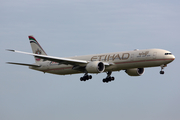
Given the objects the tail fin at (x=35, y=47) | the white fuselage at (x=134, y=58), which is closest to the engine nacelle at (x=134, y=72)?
the white fuselage at (x=134, y=58)

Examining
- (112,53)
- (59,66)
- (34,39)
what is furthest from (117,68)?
(34,39)

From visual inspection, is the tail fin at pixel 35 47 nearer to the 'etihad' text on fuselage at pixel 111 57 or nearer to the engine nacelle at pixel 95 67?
the 'etihad' text on fuselage at pixel 111 57

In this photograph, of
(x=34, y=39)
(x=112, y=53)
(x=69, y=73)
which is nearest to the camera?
(x=112, y=53)

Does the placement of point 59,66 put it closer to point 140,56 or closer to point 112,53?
point 112,53

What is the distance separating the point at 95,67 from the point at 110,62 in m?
3.89

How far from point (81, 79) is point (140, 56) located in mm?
12444

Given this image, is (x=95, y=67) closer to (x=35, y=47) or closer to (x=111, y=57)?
(x=111, y=57)

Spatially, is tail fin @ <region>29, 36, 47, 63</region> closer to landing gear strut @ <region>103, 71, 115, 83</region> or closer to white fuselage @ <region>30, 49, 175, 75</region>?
white fuselage @ <region>30, 49, 175, 75</region>

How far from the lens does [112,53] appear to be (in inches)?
2621

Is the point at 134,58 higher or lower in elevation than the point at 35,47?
lower

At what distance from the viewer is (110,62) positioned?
6544 cm

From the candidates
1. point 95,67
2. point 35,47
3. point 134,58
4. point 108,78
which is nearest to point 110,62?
point 95,67

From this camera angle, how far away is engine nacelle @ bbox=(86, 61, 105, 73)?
6288 cm

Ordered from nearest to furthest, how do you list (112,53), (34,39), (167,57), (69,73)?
1. (167,57)
2. (112,53)
3. (69,73)
4. (34,39)
